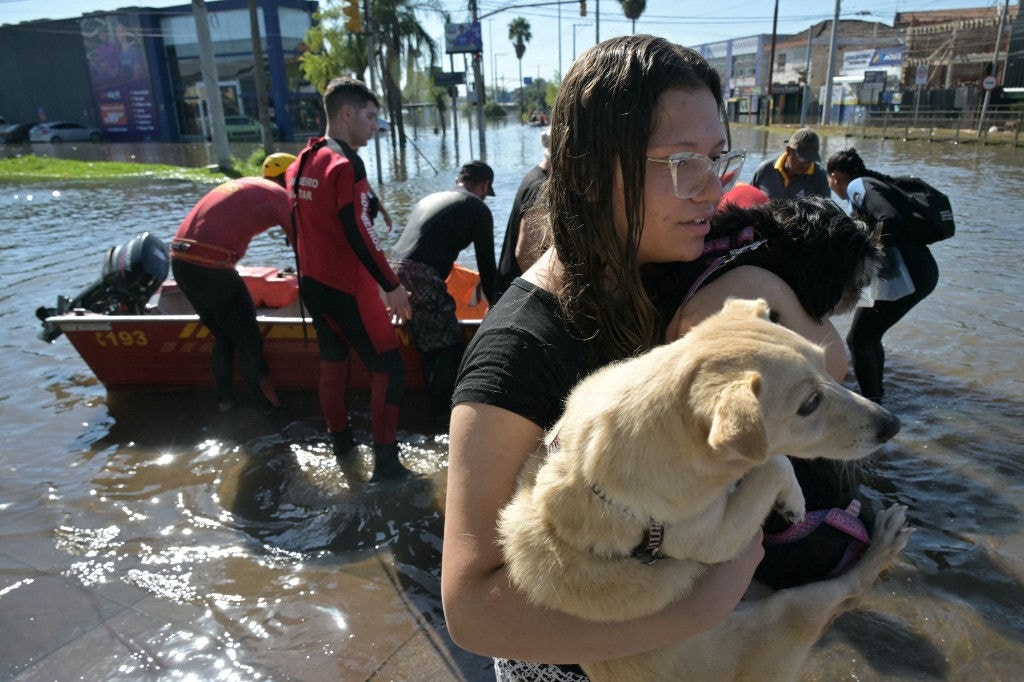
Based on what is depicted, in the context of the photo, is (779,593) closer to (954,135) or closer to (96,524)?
(96,524)

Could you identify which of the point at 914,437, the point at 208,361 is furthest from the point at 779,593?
the point at 208,361

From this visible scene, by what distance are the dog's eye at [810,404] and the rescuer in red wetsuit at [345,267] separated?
12.8 ft

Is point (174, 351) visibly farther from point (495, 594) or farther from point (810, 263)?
point (810, 263)

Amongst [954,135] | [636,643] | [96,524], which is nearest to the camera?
[636,643]

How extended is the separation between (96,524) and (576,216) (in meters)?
5.04

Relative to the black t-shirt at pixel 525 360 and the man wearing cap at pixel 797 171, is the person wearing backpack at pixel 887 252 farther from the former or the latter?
the black t-shirt at pixel 525 360

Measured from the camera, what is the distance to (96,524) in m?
4.86

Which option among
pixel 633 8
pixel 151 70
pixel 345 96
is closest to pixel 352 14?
pixel 345 96

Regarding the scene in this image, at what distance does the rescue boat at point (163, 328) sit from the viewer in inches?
251

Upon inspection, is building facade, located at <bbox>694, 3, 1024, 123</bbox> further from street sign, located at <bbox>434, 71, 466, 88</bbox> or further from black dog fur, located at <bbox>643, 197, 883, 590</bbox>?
black dog fur, located at <bbox>643, 197, 883, 590</bbox>

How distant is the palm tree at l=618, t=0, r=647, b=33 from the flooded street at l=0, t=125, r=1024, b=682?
77627 mm

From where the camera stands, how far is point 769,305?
1691mm

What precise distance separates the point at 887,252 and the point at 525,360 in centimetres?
544

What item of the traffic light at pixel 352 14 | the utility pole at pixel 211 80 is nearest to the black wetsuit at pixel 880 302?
the traffic light at pixel 352 14
